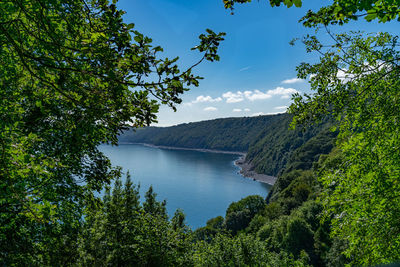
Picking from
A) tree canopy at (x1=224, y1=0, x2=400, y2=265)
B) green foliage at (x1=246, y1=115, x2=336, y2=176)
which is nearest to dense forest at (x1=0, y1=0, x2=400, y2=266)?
tree canopy at (x1=224, y1=0, x2=400, y2=265)

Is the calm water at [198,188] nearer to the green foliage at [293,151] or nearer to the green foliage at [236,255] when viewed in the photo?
the green foliage at [293,151]

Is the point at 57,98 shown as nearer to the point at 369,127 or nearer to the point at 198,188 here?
the point at 369,127

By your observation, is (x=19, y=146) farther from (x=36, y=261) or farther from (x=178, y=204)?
(x=178, y=204)

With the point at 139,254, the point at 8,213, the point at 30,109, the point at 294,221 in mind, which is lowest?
the point at 294,221

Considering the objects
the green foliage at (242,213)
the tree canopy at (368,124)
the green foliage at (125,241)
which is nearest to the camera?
the tree canopy at (368,124)

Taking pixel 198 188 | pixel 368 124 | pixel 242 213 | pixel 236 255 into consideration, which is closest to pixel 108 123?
pixel 368 124

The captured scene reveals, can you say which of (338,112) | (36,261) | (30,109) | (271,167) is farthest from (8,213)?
(271,167)

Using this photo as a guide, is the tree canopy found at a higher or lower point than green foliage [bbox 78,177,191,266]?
higher

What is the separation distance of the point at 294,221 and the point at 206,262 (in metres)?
29.6

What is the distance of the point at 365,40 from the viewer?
309 inches

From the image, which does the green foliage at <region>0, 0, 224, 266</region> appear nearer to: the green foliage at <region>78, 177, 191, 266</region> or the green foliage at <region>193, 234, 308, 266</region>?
→ the green foliage at <region>78, 177, 191, 266</region>

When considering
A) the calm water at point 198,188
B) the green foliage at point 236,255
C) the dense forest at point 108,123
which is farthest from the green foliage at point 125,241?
the calm water at point 198,188

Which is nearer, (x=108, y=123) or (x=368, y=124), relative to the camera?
(x=108, y=123)

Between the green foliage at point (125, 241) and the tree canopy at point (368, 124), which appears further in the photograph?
the green foliage at point (125, 241)
